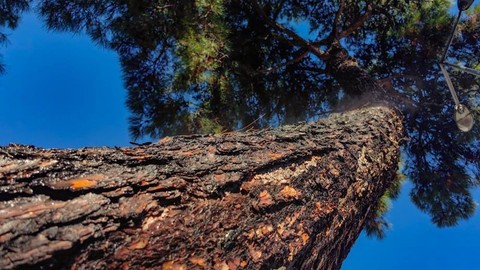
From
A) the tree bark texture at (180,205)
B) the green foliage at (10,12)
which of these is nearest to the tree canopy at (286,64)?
the green foliage at (10,12)

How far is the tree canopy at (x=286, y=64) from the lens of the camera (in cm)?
438

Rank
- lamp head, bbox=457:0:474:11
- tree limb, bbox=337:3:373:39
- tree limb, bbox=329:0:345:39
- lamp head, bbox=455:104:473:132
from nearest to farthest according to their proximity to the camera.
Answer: lamp head, bbox=457:0:474:11
lamp head, bbox=455:104:473:132
tree limb, bbox=329:0:345:39
tree limb, bbox=337:3:373:39

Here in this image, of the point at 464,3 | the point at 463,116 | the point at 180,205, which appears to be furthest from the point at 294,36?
the point at 180,205

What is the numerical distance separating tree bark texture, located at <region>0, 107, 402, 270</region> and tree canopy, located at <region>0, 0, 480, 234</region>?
2.47m

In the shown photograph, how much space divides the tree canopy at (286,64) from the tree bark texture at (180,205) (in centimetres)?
247

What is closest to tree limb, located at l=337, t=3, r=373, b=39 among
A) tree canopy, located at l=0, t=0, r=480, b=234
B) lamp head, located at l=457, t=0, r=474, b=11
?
tree canopy, located at l=0, t=0, r=480, b=234

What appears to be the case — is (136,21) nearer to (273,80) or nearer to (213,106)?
(213,106)

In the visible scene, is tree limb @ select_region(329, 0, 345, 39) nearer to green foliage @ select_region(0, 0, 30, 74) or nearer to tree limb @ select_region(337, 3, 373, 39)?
tree limb @ select_region(337, 3, 373, 39)

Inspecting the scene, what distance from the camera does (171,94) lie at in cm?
483

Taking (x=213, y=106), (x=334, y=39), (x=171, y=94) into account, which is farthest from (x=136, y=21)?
(x=334, y=39)

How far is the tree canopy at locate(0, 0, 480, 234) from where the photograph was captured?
438 cm

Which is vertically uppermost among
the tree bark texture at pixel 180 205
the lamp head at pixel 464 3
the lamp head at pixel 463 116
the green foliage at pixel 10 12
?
the green foliage at pixel 10 12

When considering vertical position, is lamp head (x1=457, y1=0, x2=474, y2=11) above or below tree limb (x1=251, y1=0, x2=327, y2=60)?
below

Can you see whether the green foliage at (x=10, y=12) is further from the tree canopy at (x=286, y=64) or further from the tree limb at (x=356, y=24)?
the tree limb at (x=356, y=24)
